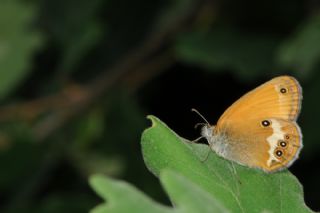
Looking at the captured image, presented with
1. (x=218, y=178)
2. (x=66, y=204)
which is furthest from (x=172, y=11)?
(x=218, y=178)

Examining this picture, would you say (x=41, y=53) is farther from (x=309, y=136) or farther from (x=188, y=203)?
(x=188, y=203)

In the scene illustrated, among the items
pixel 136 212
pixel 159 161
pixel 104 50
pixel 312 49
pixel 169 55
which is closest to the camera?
pixel 136 212

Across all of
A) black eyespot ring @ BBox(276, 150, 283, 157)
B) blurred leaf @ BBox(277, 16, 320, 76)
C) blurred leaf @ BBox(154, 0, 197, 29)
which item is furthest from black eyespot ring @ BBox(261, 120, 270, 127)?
blurred leaf @ BBox(154, 0, 197, 29)

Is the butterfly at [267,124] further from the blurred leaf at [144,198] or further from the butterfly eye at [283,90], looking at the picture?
the blurred leaf at [144,198]

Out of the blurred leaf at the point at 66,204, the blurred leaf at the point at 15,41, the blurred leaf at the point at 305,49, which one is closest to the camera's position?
the blurred leaf at the point at 305,49

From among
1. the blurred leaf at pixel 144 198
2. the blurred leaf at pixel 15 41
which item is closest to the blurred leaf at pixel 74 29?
the blurred leaf at pixel 15 41

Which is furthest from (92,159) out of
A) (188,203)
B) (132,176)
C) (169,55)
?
(188,203)
